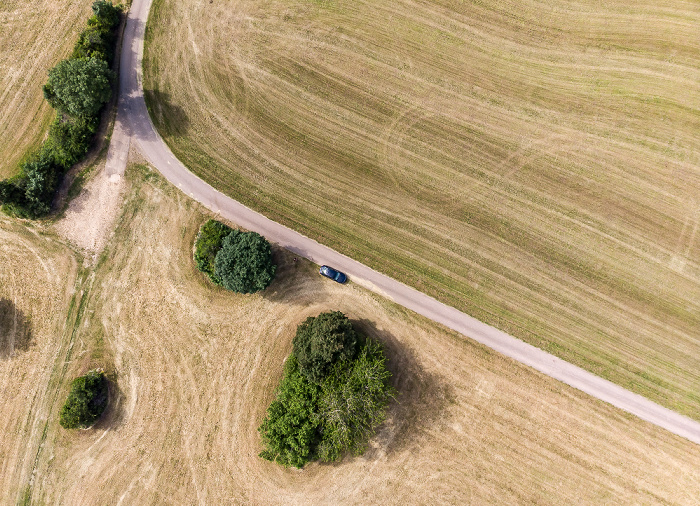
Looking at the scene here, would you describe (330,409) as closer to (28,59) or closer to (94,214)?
(94,214)

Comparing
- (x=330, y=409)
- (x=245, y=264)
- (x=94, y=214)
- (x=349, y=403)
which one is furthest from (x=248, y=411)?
(x=94, y=214)

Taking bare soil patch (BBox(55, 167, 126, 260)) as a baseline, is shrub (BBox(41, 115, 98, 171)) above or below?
above

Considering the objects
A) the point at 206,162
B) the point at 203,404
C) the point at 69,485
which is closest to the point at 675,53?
the point at 206,162

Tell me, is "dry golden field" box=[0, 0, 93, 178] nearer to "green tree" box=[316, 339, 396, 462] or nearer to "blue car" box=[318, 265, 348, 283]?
"blue car" box=[318, 265, 348, 283]

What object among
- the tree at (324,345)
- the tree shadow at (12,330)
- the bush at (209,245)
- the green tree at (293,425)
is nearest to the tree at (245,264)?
the bush at (209,245)

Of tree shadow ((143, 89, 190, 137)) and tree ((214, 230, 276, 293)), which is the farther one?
tree shadow ((143, 89, 190, 137))

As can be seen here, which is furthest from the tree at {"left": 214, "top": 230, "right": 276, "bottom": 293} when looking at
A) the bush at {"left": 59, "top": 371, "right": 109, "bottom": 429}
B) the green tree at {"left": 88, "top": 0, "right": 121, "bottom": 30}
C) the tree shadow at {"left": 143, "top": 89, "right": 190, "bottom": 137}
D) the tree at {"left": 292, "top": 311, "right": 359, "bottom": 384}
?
the green tree at {"left": 88, "top": 0, "right": 121, "bottom": 30}
